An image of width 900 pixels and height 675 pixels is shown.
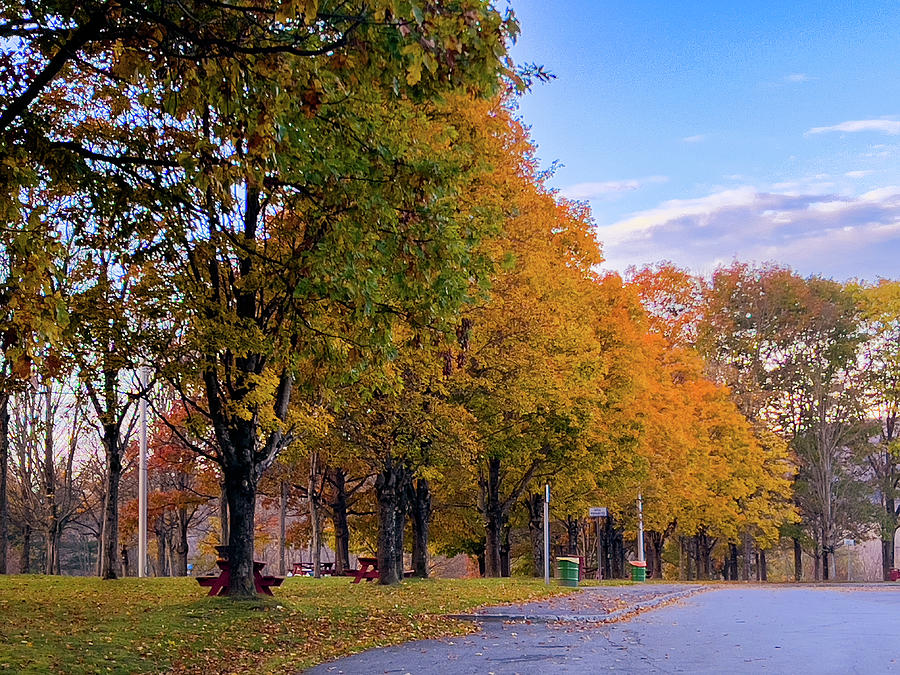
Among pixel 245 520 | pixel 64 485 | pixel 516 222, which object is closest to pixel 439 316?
pixel 245 520

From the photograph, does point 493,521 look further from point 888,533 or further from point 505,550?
point 888,533

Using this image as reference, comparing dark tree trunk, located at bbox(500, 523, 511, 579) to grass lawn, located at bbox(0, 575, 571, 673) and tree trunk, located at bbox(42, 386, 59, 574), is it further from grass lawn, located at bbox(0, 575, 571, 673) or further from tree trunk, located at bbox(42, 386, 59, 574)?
grass lawn, located at bbox(0, 575, 571, 673)

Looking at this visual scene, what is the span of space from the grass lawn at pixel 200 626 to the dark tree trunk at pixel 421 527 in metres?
8.54

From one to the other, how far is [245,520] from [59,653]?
742 centimetres

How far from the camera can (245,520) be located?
748 inches

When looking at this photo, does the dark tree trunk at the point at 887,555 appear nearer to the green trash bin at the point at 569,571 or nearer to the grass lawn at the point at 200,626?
the green trash bin at the point at 569,571

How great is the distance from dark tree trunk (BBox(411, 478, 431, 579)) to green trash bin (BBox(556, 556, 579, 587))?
417 centimetres

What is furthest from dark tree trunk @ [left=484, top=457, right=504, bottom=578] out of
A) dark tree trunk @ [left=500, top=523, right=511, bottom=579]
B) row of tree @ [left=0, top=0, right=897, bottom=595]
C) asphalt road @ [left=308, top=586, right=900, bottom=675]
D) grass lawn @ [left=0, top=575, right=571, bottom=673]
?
asphalt road @ [left=308, top=586, right=900, bottom=675]

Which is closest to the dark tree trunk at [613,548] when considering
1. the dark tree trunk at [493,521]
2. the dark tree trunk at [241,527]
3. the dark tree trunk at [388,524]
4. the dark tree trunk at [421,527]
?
the dark tree trunk at [493,521]


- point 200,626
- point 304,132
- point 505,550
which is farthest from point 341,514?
point 304,132

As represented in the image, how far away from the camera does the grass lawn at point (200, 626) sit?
11.6 meters

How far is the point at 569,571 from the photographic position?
98.1 feet

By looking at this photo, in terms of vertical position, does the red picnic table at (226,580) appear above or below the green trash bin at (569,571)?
above

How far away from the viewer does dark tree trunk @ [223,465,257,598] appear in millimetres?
18531
